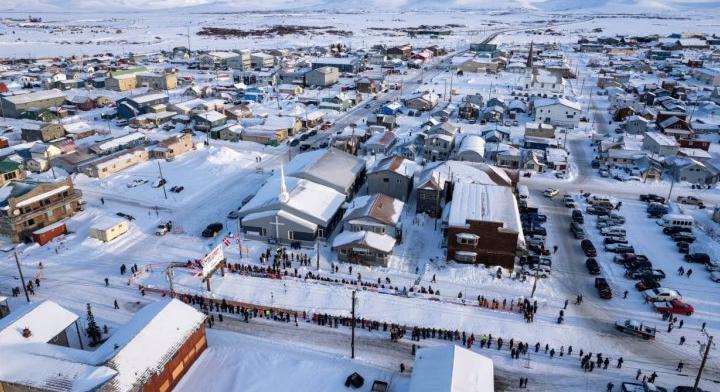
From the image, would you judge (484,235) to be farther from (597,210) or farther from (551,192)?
(551,192)

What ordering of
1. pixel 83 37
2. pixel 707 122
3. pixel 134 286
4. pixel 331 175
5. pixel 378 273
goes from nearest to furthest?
pixel 134 286
pixel 378 273
pixel 331 175
pixel 707 122
pixel 83 37

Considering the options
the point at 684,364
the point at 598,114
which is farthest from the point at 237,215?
the point at 598,114

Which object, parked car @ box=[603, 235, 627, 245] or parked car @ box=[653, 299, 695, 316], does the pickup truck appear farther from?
parked car @ box=[603, 235, 627, 245]

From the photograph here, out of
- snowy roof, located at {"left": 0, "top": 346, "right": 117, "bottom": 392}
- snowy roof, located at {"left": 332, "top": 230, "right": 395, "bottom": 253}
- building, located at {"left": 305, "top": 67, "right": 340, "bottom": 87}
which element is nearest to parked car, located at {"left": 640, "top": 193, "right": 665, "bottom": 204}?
snowy roof, located at {"left": 332, "top": 230, "right": 395, "bottom": 253}

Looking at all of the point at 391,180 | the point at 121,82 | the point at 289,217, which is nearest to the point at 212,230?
the point at 289,217

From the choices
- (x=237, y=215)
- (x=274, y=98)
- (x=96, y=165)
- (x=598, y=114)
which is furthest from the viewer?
(x=274, y=98)

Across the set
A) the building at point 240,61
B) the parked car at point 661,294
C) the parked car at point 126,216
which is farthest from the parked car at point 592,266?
the building at point 240,61

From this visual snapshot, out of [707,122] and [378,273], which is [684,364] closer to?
[378,273]

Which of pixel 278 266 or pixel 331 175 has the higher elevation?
pixel 331 175
